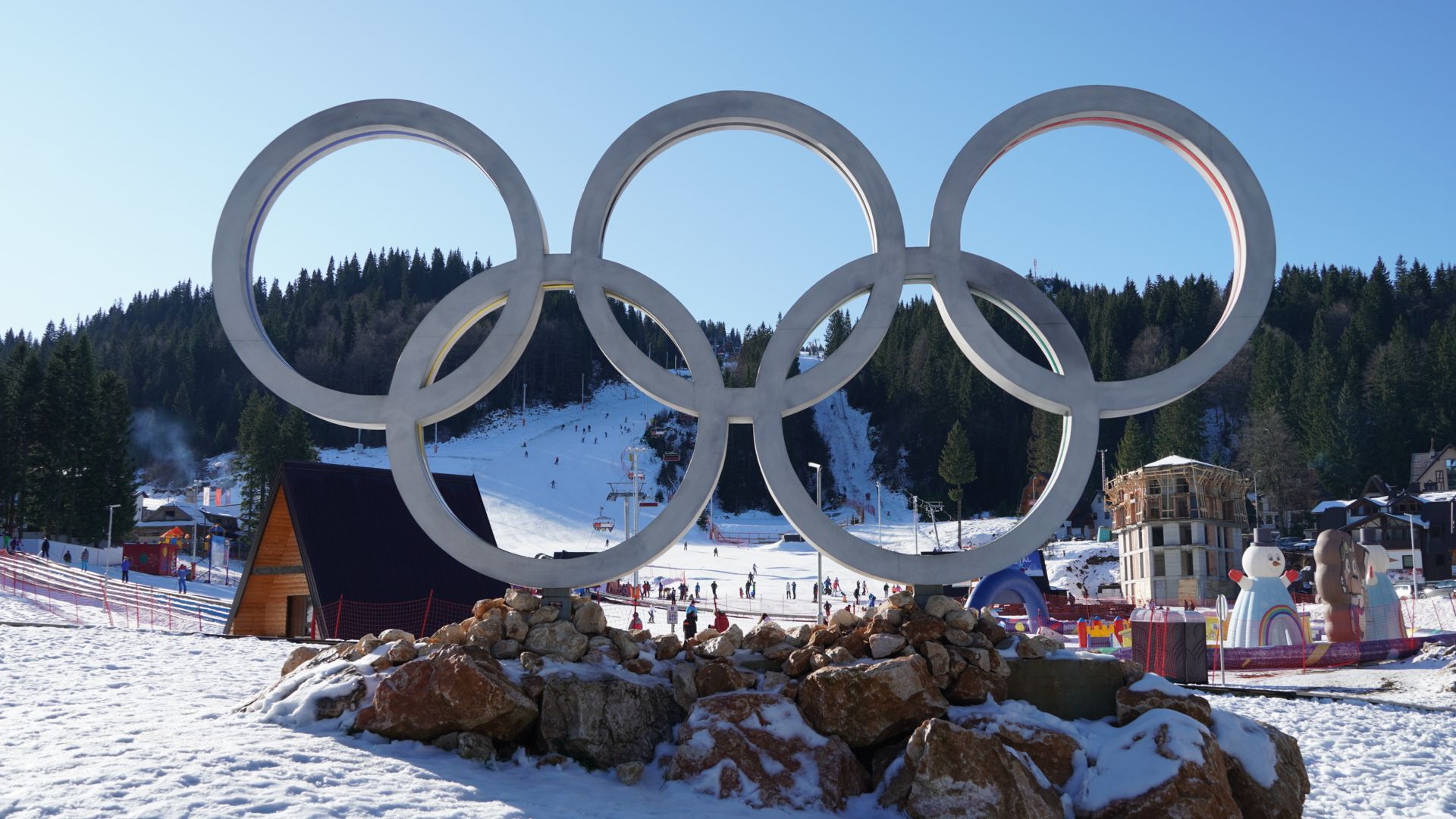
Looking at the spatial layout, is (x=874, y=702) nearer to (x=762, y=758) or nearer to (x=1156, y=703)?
(x=762, y=758)

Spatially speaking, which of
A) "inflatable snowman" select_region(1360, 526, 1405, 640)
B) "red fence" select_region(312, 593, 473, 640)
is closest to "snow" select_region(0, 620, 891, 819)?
"red fence" select_region(312, 593, 473, 640)

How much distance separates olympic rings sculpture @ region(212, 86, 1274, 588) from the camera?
1296 cm

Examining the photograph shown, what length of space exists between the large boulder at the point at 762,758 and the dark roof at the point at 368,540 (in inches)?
470

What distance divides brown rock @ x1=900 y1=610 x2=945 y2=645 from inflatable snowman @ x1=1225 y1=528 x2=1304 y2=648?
18572 mm

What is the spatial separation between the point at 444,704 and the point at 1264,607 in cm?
2415

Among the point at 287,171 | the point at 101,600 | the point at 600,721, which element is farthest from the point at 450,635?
the point at 101,600

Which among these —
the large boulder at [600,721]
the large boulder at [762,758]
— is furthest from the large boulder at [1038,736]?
the large boulder at [600,721]

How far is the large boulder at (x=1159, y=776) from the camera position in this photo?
1004 centimetres

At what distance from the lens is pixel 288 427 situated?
262 ft

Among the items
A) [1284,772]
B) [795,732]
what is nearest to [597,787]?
[795,732]

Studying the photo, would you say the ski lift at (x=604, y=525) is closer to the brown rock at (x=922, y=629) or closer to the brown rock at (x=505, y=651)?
the brown rock at (x=505, y=651)

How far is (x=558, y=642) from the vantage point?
12.1 metres

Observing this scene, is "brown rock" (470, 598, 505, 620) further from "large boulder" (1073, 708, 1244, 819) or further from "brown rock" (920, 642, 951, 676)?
"large boulder" (1073, 708, 1244, 819)

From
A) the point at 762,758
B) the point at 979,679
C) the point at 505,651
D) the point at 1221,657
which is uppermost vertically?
the point at 505,651
